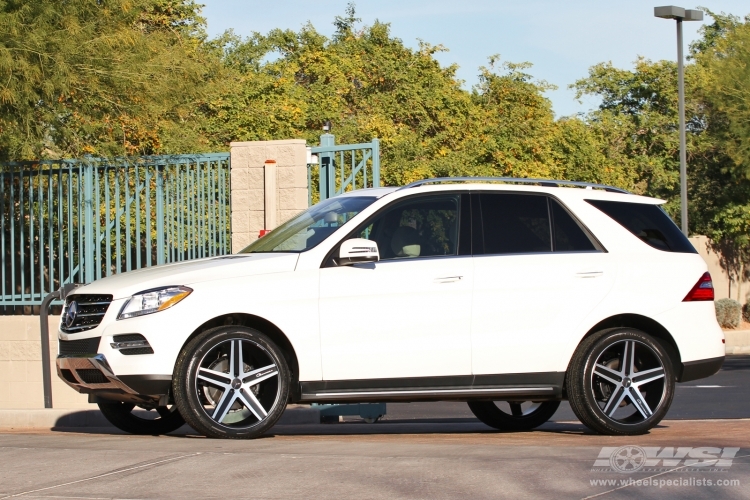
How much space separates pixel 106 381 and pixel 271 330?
1.21 metres

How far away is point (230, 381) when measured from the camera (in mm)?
8102

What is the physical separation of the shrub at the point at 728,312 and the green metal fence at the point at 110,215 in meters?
21.8

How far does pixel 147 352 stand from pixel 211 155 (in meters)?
6.19

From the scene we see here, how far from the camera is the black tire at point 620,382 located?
8.53m

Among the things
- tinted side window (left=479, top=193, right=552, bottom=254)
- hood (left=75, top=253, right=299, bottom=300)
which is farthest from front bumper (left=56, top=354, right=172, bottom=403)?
tinted side window (left=479, top=193, right=552, bottom=254)

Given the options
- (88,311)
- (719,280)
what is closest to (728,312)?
(719,280)

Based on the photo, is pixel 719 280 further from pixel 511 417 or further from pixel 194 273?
pixel 194 273

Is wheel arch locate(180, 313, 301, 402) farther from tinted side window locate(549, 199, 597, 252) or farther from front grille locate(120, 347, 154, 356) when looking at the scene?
tinted side window locate(549, 199, 597, 252)

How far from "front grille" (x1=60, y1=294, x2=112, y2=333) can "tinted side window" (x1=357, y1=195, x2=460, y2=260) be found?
1954mm

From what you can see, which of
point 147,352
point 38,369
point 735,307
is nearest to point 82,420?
point 38,369

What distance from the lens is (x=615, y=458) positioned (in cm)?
692

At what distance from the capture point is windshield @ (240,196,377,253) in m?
8.65

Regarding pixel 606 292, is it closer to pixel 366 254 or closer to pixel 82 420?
pixel 366 254

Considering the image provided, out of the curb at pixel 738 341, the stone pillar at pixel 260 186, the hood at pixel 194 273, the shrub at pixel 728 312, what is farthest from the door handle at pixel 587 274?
the shrub at pixel 728 312
